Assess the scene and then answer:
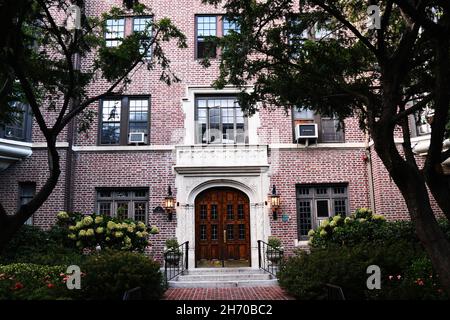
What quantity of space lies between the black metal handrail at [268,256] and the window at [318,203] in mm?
1493

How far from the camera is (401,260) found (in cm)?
806

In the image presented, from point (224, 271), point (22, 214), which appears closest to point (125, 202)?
point (224, 271)

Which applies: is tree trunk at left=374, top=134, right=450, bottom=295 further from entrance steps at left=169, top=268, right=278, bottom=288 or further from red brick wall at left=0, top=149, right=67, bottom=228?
red brick wall at left=0, top=149, right=67, bottom=228

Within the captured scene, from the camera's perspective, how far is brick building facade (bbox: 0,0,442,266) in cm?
1352

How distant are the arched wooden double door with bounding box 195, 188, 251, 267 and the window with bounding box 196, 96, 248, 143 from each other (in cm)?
186

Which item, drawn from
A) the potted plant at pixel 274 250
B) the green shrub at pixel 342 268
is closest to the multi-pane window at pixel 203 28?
the potted plant at pixel 274 250

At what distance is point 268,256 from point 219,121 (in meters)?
5.04

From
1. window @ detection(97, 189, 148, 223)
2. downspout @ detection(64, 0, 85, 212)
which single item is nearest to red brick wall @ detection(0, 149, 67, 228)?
downspout @ detection(64, 0, 85, 212)

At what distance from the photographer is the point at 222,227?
45.2ft

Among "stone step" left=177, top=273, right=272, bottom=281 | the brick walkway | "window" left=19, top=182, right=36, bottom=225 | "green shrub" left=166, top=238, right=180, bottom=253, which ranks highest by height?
"window" left=19, top=182, right=36, bottom=225

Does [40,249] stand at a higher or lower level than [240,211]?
lower

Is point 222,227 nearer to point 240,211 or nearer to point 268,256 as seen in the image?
point 240,211

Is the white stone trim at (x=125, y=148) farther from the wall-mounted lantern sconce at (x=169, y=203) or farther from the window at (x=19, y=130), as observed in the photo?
the window at (x=19, y=130)
